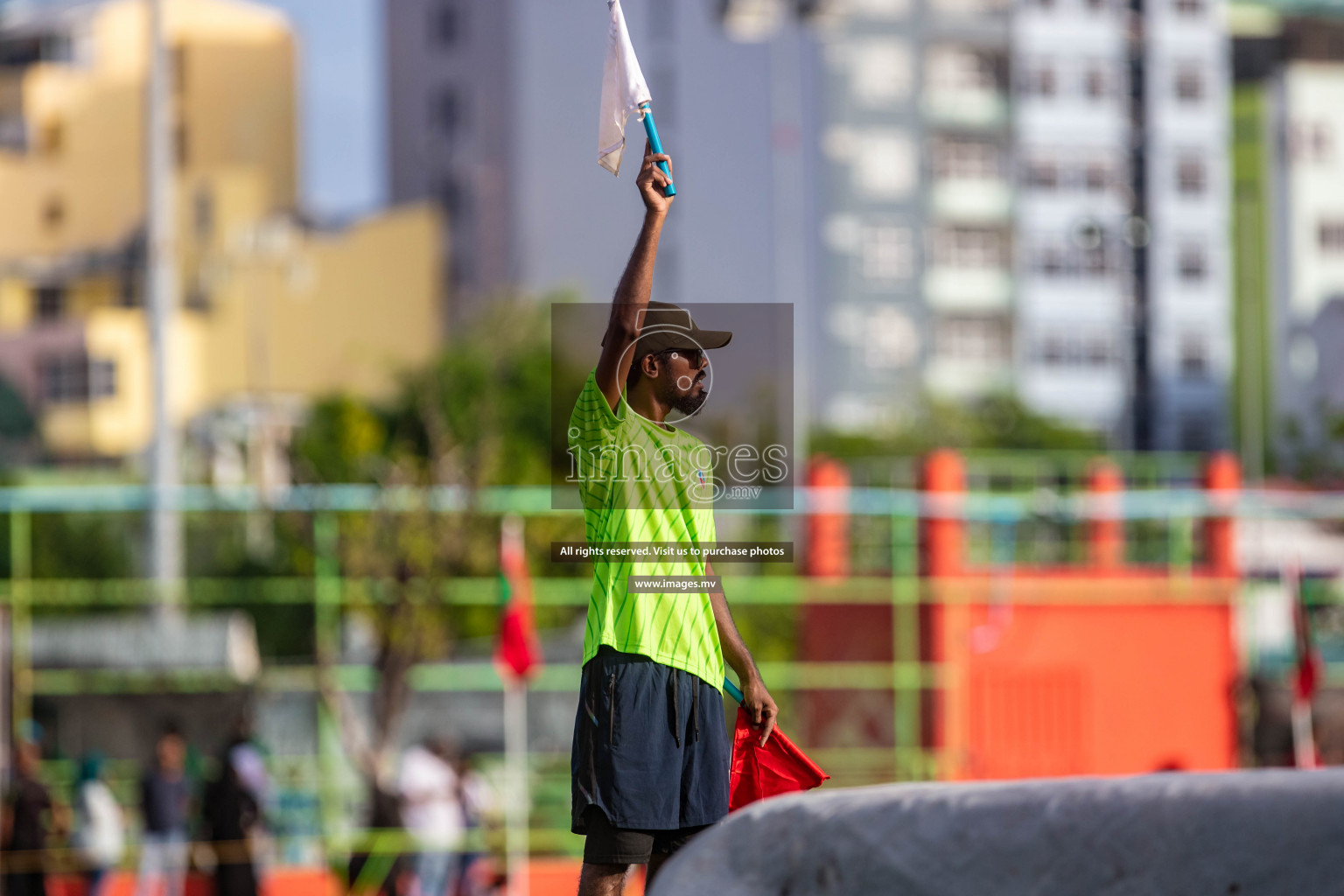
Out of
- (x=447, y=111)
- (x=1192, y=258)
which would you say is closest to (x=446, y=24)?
(x=447, y=111)

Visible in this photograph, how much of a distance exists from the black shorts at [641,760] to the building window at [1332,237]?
5363 centimetres

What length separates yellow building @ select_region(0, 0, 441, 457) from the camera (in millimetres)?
48344

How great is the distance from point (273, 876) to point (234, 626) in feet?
12.3

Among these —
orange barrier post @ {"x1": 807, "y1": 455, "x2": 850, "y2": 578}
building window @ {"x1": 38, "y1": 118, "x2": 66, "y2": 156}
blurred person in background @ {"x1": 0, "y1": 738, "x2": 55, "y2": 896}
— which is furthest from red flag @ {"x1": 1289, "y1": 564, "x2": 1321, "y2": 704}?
building window @ {"x1": 38, "y1": 118, "x2": 66, "y2": 156}

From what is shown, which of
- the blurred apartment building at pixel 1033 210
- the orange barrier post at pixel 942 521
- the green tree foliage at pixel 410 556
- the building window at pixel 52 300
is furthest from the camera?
the blurred apartment building at pixel 1033 210

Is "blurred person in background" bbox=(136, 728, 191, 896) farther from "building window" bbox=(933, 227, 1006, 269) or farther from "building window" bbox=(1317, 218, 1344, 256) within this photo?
"building window" bbox=(1317, 218, 1344, 256)

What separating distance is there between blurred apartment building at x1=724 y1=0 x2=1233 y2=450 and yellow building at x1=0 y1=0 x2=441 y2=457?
1238 cm

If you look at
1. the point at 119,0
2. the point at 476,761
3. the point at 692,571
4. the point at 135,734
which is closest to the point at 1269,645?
the point at 476,761

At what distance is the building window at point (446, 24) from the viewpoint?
180 feet

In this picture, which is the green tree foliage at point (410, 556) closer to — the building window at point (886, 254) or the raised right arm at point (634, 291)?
the raised right arm at point (634, 291)

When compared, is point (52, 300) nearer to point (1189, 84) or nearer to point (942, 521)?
point (1189, 84)

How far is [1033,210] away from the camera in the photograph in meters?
53.7

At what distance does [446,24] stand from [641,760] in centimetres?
5410

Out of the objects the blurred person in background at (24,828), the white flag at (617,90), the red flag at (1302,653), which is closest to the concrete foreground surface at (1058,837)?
the white flag at (617,90)
